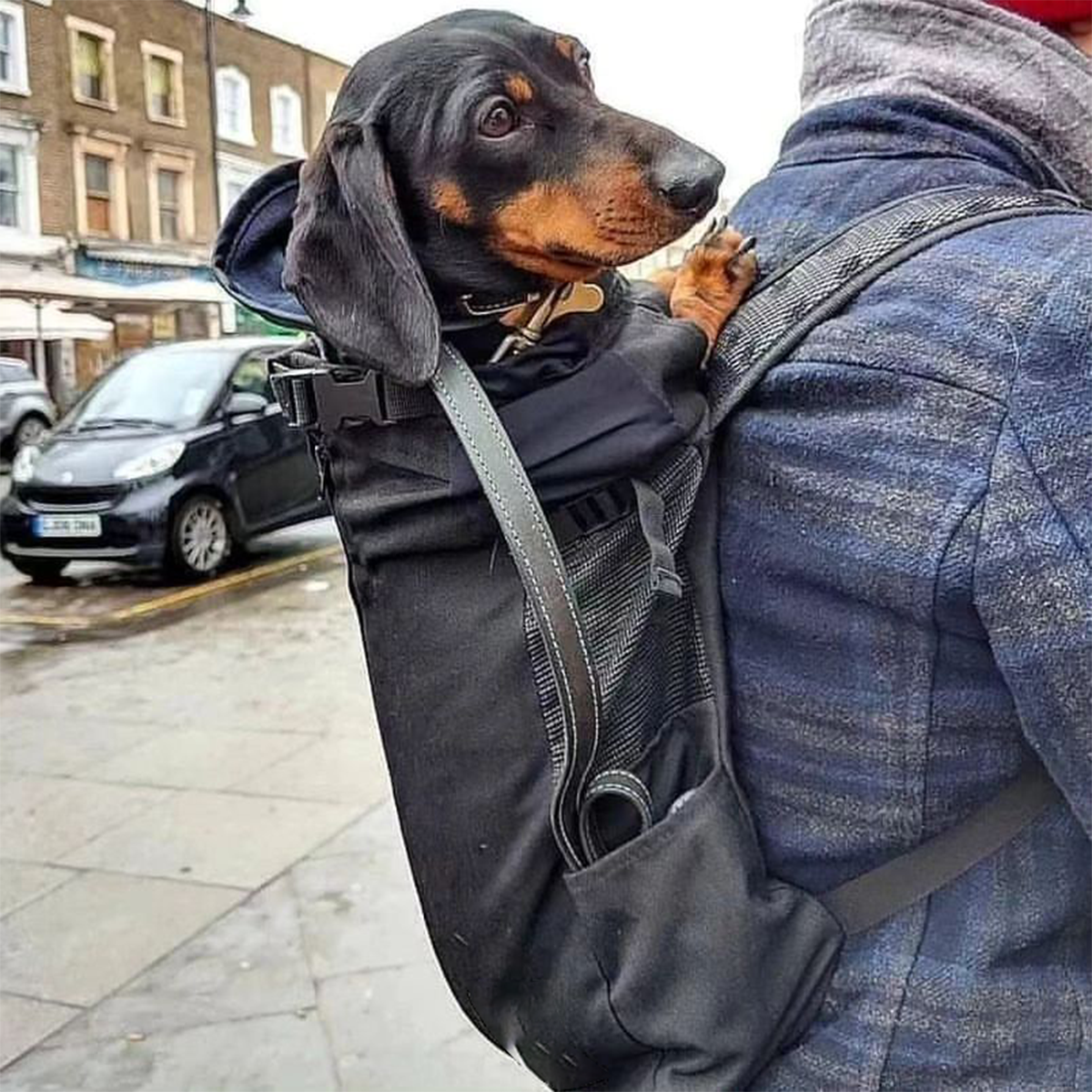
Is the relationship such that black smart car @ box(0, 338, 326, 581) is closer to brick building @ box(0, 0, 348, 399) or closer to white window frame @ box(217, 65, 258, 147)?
brick building @ box(0, 0, 348, 399)

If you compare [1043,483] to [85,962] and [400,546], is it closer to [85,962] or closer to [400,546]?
[400,546]

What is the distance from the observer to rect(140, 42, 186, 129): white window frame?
31.5m

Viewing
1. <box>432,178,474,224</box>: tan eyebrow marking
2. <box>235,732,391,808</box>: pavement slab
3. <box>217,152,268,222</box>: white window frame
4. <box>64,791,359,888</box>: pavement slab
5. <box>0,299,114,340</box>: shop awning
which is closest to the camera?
<box>432,178,474,224</box>: tan eyebrow marking

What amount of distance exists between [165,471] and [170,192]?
24441mm

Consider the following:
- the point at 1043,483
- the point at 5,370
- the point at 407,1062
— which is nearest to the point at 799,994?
the point at 1043,483

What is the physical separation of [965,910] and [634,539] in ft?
1.39

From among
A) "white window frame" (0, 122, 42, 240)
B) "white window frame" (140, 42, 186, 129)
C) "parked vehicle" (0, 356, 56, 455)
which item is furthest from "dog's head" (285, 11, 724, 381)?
"white window frame" (140, 42, 186, 129)

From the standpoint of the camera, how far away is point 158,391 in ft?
35.8

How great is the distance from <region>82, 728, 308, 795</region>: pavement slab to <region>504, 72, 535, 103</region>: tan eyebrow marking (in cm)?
464

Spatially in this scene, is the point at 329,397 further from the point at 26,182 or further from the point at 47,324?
the point at 26,182

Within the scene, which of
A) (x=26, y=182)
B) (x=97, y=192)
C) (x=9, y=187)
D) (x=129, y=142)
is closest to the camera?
(x=9, y=187)

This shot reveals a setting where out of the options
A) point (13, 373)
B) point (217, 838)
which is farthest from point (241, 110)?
point (217, 838)

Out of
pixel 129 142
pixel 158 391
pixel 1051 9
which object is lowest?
pixel 158 391

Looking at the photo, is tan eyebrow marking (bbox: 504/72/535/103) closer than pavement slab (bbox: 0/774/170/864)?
Yes
